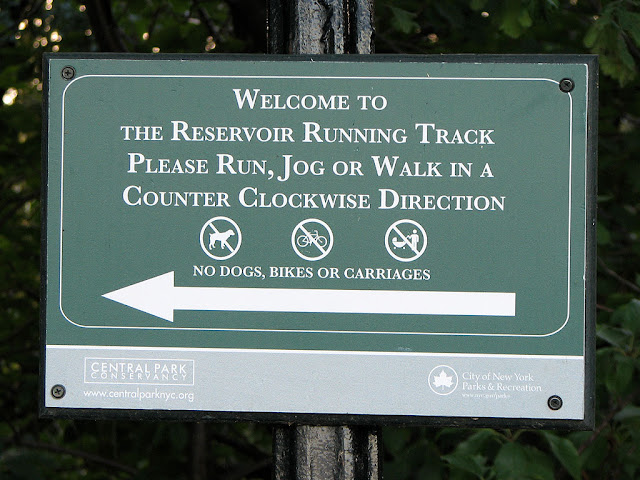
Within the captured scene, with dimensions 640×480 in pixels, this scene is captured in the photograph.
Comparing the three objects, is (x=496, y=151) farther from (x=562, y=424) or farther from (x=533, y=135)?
(x=562, y=424)

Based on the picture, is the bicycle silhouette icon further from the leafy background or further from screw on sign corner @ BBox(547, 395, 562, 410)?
the leafy background

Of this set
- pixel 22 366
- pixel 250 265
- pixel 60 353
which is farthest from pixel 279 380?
pixel 22 366

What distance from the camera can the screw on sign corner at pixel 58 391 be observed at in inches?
63.1

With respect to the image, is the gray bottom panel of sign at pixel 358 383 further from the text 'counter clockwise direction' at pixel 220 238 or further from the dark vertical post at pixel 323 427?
the text 'counter clockwise direction' at pixel 220 238

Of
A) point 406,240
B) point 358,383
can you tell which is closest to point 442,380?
point 358,383

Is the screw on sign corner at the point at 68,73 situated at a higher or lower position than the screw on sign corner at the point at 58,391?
higher

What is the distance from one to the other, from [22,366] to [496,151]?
130 inches

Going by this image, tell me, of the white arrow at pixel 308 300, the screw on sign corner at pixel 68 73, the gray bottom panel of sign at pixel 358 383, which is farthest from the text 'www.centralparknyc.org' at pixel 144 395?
the screw on sign corner at pixel 68 73

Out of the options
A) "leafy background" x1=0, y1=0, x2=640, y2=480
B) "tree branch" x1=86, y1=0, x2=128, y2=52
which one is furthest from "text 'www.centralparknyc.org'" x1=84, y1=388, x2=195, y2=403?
"tree branch" x1=86, y1=0, x2=128, y2=52

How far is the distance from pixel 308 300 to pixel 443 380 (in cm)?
30

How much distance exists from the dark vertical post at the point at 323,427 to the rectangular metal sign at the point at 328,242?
0.05 metres

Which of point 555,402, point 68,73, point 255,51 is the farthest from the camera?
point 255,51

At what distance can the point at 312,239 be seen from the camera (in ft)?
5.17

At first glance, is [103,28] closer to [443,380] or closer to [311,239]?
→ [311,239]
